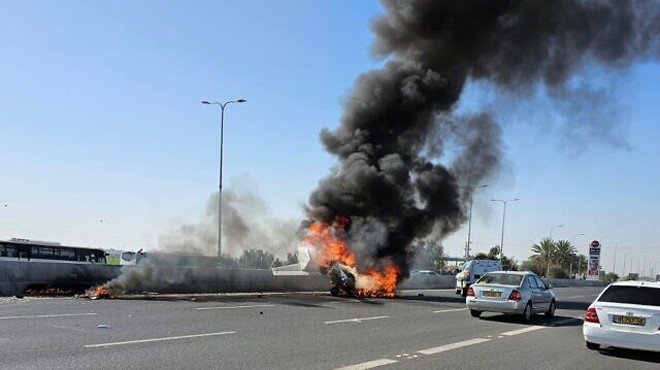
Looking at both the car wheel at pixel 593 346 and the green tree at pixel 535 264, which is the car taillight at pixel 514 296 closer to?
the car wheel at pixel 593 346

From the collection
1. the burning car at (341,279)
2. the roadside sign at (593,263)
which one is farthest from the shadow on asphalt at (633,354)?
the roadside sign at (593,263)

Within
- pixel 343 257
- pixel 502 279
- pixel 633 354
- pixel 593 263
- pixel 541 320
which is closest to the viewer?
pixel 633 354

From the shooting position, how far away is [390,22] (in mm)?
28109

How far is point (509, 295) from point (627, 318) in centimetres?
495

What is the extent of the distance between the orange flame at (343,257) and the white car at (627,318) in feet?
42.3

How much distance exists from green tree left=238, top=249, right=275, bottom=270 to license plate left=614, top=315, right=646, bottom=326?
21.6 meters

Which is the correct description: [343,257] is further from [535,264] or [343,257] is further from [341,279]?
[535,264]

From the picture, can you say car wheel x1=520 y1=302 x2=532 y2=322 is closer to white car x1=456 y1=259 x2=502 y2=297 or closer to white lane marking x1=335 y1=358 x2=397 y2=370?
white lane marking x1=335 y1=358 x2=397 y2=370

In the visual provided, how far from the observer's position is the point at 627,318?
9.91m

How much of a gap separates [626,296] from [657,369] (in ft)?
5.47

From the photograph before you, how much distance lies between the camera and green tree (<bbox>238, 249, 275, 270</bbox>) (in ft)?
99.4

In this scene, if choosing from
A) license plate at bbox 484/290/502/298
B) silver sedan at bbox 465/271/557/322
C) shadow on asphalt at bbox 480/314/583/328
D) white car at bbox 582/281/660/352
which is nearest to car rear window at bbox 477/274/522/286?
silver sedan at bbox 465/271/557/322

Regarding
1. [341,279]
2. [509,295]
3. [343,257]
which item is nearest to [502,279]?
[509,295]

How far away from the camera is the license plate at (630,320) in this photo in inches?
384
